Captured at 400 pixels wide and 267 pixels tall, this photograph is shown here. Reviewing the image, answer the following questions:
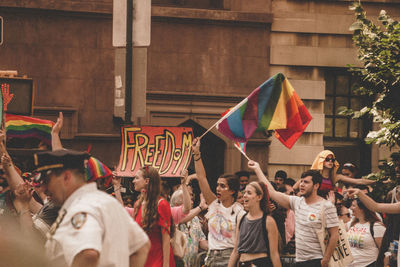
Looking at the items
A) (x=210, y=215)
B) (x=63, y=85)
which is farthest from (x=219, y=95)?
(x=210, y=215)

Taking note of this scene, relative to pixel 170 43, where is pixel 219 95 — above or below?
below

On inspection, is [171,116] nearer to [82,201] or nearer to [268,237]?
[268,237]

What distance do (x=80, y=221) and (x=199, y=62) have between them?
13291 mm

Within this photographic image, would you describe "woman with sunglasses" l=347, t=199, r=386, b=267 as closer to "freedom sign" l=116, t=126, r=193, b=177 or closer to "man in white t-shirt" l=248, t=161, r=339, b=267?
"man in white t-shirt" l=248, t=161, r=339, b=267

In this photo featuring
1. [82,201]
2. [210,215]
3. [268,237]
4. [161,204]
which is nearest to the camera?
[82,201]

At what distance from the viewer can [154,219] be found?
794 centimetres

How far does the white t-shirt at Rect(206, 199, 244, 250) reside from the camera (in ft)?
32.9

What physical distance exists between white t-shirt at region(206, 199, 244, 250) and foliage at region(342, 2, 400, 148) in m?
3.47

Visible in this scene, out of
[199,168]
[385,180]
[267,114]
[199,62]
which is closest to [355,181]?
[385,180]

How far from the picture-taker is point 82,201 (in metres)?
4.64

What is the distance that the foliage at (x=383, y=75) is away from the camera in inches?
476

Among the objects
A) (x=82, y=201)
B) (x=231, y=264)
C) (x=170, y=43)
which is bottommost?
(x=231, y=264)

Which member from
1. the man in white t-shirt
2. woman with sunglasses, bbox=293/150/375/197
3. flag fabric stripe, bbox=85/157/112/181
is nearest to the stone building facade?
woman with sunglasses, bbox=293/150/375/197

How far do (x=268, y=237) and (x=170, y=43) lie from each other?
9051 mm
